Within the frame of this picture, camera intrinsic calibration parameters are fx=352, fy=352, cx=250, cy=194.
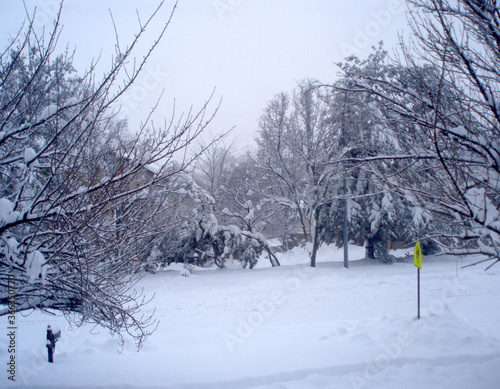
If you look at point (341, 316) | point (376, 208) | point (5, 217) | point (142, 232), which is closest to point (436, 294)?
point (341, 316)

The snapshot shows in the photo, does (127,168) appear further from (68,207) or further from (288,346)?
(288,346)

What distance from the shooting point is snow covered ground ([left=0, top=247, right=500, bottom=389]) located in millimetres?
5156

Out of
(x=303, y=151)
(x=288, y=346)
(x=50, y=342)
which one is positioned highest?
(x=303, y=151)

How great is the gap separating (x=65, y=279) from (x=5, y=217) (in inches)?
36.4

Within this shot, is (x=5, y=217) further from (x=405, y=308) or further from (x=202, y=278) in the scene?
(x=202, y=278)

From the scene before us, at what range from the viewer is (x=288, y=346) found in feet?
21.7

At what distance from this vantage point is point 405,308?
377 inches

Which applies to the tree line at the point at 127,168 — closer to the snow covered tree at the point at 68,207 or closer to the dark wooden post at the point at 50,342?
the snow covered tree at the point at 68,207

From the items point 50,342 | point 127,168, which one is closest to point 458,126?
point 127,168

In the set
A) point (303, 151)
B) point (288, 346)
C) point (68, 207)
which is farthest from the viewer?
point (303, 151)

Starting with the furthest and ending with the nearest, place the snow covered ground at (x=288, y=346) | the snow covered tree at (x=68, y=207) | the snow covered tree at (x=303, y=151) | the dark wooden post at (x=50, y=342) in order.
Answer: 1. the snow covered tree at (x=303, y=151)
2. the dark wooden post at (x=50, y=342)
3. the snow covered ground at (x=288, y=346)
4. the snow covered tree at (x=68, y=207)

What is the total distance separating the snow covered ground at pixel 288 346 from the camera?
16.9 ft

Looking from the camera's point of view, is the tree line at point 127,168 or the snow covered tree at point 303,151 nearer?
the tree line at point 127,168

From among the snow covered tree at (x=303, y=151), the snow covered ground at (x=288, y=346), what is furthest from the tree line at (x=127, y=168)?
the snow covered tree at (x=303, y=151)
